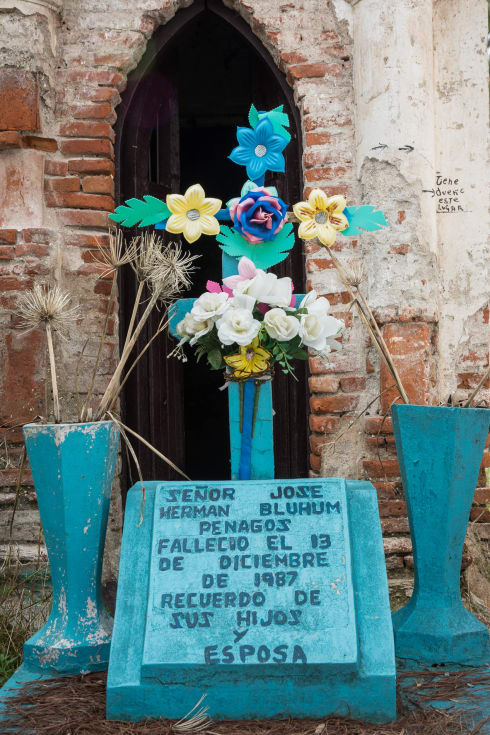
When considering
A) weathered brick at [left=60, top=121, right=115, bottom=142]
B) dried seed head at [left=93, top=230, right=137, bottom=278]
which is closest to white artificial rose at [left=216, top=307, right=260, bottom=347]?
dried seed head at [left=93, top=230, right=137, bottom=278]

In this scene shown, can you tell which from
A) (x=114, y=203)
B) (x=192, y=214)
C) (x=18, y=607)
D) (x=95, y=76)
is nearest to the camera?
(x=192, y=214)

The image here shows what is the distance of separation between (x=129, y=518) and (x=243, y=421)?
527 mm

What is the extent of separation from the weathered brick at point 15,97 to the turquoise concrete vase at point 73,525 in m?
1.74

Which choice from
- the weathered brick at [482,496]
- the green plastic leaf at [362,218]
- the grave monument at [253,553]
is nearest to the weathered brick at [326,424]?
the weathered brick at [482,496]

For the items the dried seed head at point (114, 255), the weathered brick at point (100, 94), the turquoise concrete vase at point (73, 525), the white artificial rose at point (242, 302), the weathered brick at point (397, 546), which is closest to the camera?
the turquoise concrete vase at point (73, 525)

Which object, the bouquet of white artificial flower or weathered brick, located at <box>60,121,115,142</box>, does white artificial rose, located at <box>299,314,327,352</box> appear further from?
weathered brick, located at <box>60,121,115,142</box>

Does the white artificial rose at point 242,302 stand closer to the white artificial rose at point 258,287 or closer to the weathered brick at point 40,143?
the white artificial rose at point 258,287

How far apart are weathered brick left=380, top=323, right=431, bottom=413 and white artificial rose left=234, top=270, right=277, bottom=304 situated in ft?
3.54

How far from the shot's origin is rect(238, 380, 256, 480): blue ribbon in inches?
104

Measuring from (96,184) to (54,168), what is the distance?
22 cm

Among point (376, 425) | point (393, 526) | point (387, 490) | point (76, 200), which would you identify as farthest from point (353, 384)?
point (76, 200)

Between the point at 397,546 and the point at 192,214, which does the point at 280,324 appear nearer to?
the point at 192,214

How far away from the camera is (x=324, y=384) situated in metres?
3.61

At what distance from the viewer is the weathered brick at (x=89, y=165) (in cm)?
365
